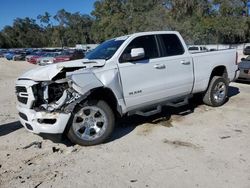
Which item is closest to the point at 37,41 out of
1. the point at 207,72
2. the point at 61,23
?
the point at 61,23

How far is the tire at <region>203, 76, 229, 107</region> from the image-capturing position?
7.27 meters

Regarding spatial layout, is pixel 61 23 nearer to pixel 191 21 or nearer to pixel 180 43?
pixel 191 21

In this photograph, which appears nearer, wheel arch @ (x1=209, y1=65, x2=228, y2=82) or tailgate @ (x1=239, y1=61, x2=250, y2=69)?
wheel arch @ (x1=209, y1=65, x2=228, y2=82)

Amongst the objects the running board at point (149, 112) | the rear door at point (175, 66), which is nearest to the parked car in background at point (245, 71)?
the rear door at point (175, 66)

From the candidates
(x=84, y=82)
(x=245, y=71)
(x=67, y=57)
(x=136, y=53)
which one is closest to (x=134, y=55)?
(x=136, y=53)

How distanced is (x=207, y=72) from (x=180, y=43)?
1.09 metres

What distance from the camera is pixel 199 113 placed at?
6.94 meters

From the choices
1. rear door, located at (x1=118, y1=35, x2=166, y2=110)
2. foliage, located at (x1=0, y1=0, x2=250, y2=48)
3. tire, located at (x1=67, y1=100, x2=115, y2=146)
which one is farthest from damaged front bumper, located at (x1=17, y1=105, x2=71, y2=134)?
foliage, located at (x1=0, y1=0, x2=250, y2=48)

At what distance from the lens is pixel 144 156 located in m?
4.57

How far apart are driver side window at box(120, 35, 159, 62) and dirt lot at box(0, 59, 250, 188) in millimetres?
1518

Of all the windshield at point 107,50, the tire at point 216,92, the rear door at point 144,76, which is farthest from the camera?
the tire at point 216,92

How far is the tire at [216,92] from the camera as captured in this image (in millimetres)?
7273

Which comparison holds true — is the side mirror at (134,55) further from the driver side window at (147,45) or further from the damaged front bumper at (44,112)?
the damaged front bumper at (44,112)

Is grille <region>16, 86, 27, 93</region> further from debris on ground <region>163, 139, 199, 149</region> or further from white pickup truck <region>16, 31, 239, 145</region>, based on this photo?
debris on ground <region>163, 139, 199, 149</region>
